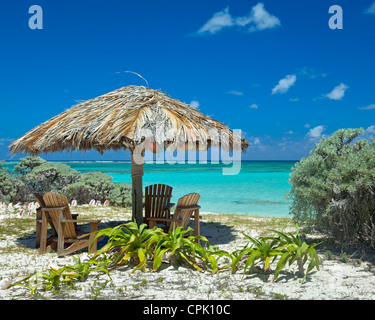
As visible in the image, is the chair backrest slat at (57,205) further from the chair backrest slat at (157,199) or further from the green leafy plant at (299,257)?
the green leafy plant at (299,257)

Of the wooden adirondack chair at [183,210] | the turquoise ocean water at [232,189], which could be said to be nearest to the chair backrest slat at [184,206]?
the wooden adirondack chair at [183,210]

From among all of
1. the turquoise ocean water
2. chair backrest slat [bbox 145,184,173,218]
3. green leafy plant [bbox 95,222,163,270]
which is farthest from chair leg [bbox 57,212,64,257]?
the turquoise ocean water

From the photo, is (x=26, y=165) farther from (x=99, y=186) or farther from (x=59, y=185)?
(x=99, y=186)

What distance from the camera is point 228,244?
5.58 meters

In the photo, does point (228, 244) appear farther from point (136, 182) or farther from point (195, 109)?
point (195, 109)

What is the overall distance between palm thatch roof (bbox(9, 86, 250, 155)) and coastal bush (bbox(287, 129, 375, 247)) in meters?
1.31

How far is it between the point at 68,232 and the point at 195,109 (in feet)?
9.57

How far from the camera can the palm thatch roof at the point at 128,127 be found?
4.93 metres

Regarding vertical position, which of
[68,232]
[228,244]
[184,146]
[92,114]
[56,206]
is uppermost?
[92,114]

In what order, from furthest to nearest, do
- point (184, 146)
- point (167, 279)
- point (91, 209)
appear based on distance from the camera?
point (91, 209), point (184, 146), point (167, 279)

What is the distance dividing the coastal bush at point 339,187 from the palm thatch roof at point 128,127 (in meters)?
1.31

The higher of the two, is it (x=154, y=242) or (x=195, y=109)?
(x=195, y=109)

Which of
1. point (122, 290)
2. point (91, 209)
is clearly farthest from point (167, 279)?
point (91, 209)

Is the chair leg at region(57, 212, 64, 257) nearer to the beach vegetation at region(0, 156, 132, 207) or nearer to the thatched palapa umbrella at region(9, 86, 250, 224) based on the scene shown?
the thatched palapa umbrella at region(9, 86, 250, 224)
